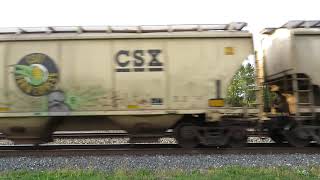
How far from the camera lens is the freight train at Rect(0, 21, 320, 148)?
10.6 metres

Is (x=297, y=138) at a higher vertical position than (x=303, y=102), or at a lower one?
lower

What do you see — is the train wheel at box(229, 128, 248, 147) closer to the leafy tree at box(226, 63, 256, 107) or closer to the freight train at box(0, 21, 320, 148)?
the freight train at box(0, 21, 320, 148)

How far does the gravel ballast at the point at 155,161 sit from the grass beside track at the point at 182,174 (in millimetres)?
569

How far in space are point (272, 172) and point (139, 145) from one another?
195 inches

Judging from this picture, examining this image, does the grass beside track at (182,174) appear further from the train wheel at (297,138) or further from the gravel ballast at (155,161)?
the train wheel at (297,138)

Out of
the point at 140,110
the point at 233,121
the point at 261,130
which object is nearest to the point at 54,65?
the point at 140,110

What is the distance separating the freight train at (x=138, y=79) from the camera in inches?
416

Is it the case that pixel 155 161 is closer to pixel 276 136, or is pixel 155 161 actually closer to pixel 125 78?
pixel 125 78

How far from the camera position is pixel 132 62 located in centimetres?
1061

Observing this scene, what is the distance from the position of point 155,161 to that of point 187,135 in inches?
71.0

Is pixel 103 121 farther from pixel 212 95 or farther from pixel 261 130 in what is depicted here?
pixel 261 130

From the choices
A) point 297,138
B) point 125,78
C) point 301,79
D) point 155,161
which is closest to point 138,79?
point 125,78

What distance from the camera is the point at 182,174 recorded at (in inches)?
295

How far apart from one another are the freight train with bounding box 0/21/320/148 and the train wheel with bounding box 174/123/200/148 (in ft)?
0.08
